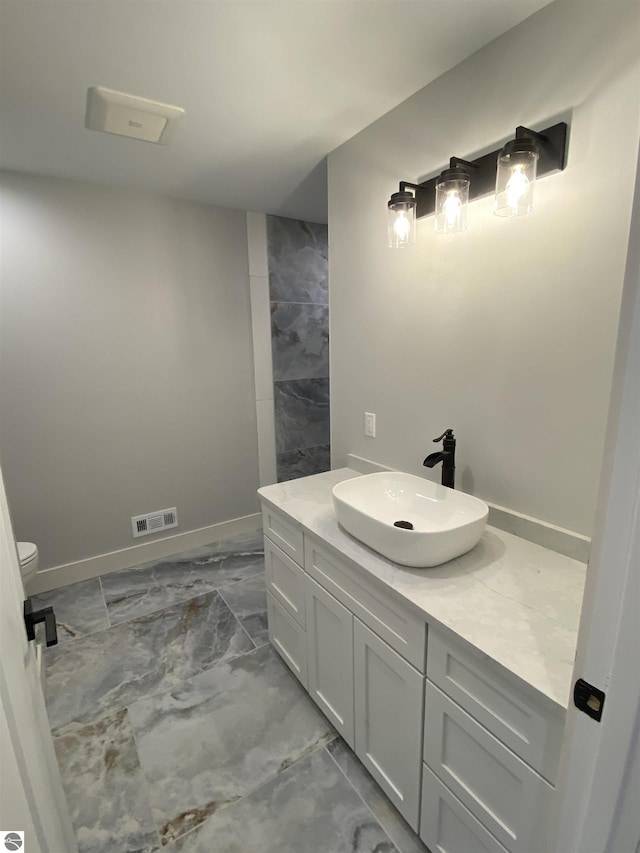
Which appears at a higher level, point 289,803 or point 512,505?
point 512,505

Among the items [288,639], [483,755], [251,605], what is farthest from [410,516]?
[251,605]

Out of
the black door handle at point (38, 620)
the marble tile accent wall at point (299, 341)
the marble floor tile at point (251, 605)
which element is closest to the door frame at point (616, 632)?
Result: the black door handle at point (38, 620)

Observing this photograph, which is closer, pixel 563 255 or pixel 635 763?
pixel 635 763

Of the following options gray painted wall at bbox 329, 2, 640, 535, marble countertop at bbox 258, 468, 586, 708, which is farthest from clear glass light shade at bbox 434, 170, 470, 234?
marble countertop at bbox 258, 468, 586, 708

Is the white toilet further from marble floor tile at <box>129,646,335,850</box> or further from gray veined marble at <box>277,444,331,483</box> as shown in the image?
gray veined marble at <box>277,444,331,483</box>

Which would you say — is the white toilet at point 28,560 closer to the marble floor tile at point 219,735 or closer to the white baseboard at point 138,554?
the white baseboard at point 138,554

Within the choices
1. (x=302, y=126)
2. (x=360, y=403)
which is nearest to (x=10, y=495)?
(x=360, y=403)

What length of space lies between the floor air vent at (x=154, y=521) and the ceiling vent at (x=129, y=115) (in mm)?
2166

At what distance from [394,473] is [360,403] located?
48 cm

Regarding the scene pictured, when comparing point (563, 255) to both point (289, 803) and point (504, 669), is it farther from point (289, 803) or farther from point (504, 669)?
point (289, 803)

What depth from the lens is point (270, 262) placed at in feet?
9.87

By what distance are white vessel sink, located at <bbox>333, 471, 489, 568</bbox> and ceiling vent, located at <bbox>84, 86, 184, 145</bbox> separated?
1.62m

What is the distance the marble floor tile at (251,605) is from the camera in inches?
85.8

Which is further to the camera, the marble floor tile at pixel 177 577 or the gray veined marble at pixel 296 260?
the gray veined marble at pixel 296 260
